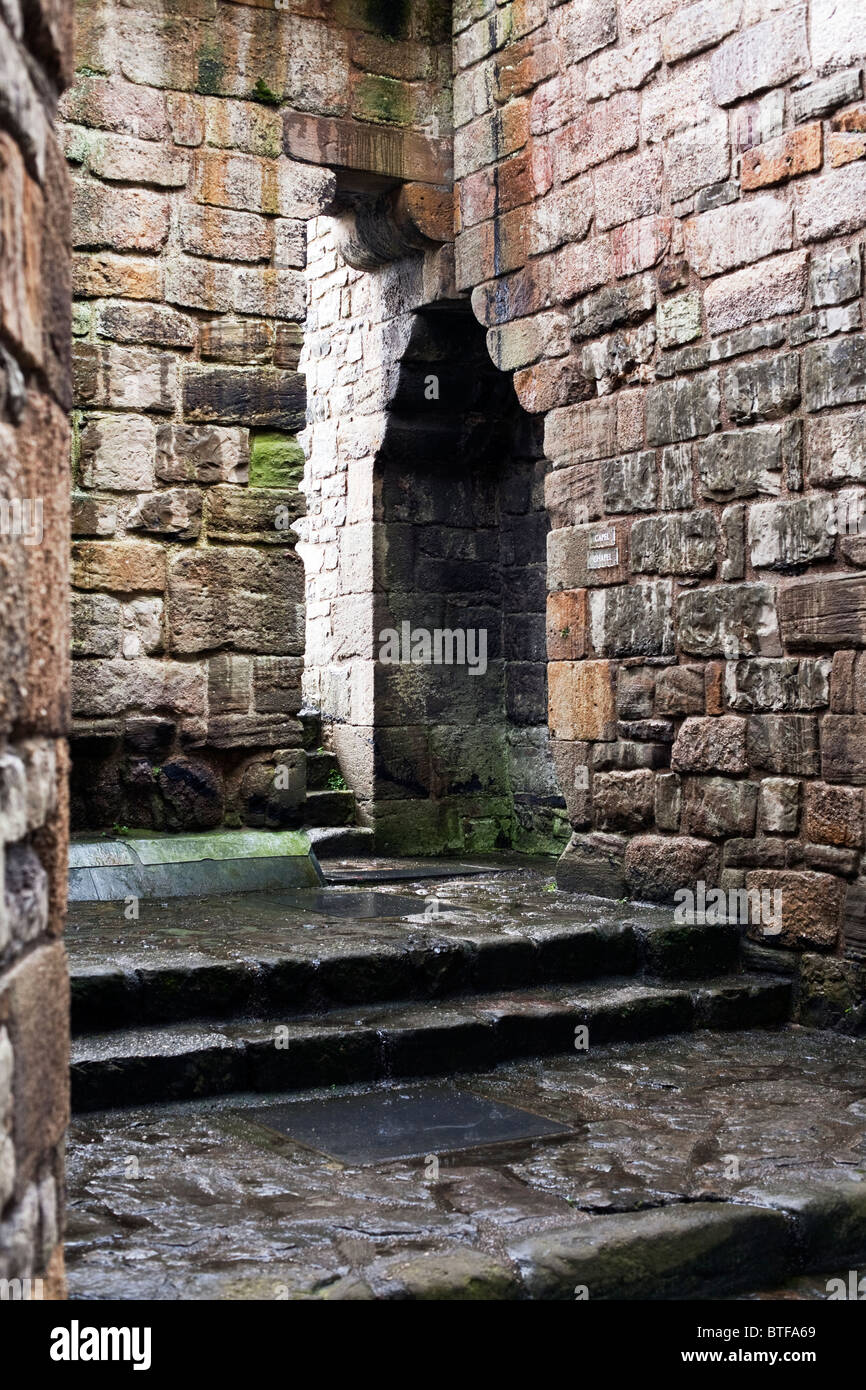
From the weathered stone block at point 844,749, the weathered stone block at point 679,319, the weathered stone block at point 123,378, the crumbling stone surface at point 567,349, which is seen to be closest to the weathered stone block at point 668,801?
the crumbling stone surface at point 567,349

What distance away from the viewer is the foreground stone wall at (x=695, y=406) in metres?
4.62

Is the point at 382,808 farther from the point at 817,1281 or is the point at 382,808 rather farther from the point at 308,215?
the point at 817,1281

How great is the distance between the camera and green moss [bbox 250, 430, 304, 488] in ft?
19.9

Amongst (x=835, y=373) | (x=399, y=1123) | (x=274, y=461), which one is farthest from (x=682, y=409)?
(x=399, y=1123)

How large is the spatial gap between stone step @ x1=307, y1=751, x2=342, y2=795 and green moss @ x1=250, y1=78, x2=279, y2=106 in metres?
3.26

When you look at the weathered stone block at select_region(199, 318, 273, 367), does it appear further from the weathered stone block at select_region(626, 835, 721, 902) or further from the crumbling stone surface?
the weathered stone block at select_region(626, 835, 721, 902)

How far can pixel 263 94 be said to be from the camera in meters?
6.11

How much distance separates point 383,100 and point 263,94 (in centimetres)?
62

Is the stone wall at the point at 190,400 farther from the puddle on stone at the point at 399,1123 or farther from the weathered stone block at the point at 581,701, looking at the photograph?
the puddle on stone at the point at 399,1123

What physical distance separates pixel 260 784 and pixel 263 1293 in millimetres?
3741

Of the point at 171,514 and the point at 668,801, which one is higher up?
the point at 171,514

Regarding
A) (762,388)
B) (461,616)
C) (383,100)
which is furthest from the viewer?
(461,616)

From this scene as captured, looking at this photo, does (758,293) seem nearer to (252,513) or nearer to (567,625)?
(567,625)

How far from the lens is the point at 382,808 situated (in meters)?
7.56
